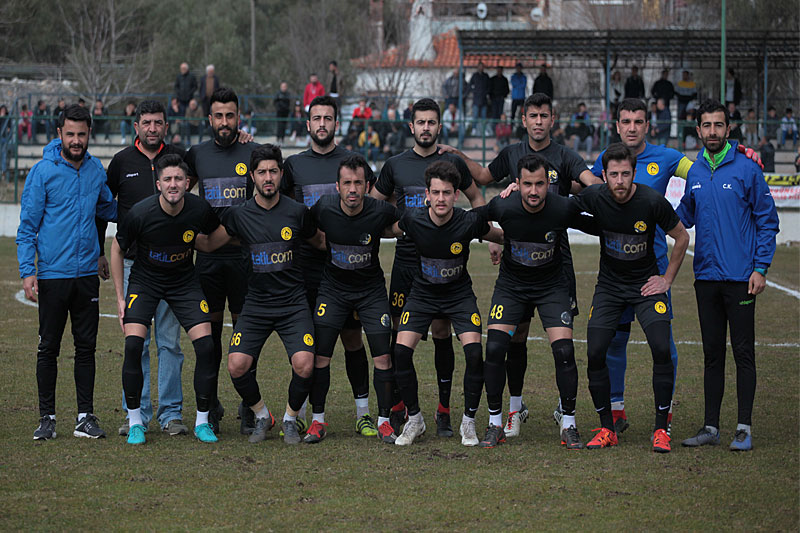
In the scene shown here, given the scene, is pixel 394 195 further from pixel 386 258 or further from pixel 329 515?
pixel 386 258

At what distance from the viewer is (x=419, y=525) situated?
5.07m

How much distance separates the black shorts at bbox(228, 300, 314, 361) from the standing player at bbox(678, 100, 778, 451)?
2677 millimetres

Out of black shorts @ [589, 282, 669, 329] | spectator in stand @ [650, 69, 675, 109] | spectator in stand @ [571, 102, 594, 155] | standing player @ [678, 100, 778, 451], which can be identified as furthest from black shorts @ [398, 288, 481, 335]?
spectator in stand @ [650, 69, 675, 109]

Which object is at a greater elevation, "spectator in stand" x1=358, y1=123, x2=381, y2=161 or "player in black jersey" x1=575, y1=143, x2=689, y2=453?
"spectator in stand" x1=358, y1=123, x2=381, y2=161

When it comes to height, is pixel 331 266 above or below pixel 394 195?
below

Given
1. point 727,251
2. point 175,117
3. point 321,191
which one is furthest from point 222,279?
point 175,117

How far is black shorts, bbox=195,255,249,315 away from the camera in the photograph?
7.20m

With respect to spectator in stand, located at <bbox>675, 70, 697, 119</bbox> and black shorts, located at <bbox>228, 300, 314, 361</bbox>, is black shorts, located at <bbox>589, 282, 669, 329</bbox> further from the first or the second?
spectator in stand, located at <bbox>675, 70, 697, 119</bbox>

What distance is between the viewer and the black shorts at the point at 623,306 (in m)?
6.70

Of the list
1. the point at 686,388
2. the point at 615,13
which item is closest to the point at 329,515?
the point at 686,388

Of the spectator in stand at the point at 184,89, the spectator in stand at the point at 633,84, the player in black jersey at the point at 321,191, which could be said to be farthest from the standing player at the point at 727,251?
the spectator in stand at the point at 184,89

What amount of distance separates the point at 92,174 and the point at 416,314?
2474 mm

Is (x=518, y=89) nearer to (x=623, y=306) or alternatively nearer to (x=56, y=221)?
(x=623, y=306)

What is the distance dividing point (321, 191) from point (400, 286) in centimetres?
91
